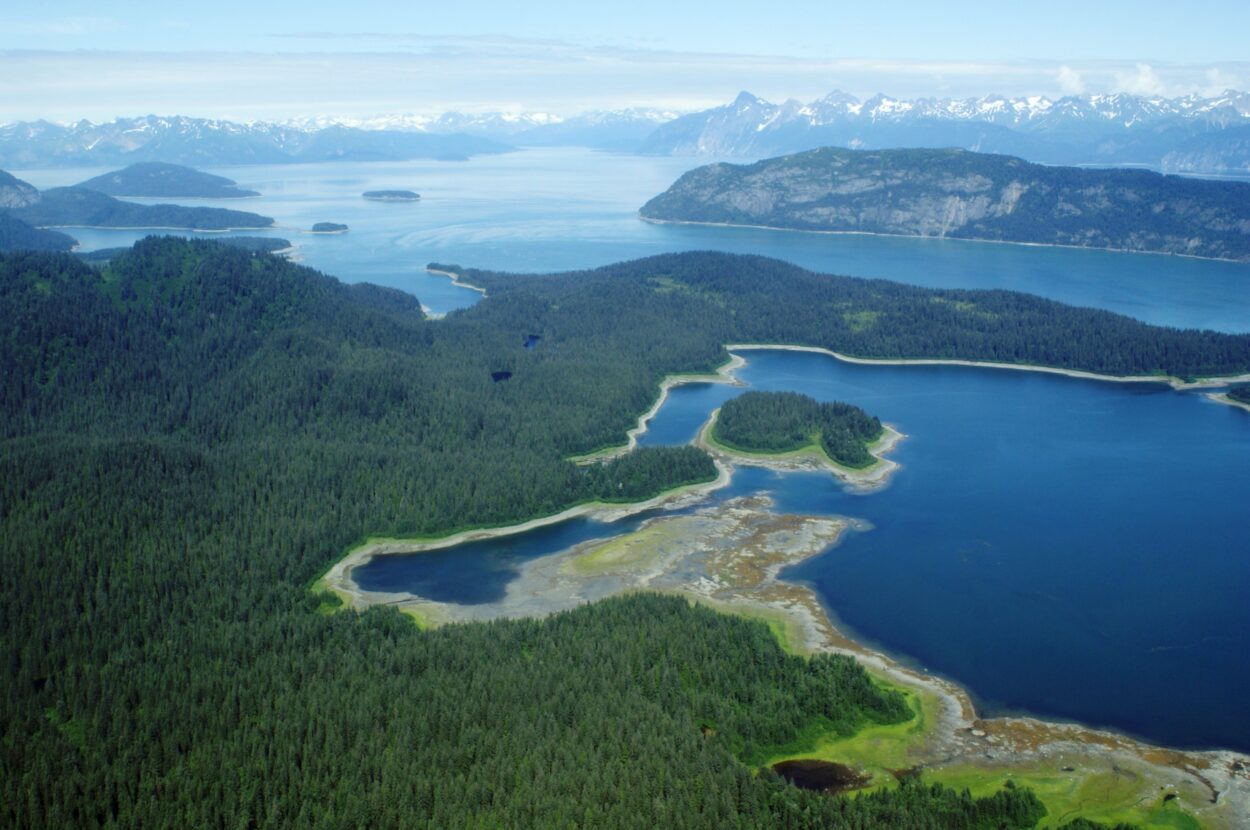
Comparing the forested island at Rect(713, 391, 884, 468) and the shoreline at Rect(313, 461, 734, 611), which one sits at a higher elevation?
the forested island at Rect(713, 391, 884, 468)

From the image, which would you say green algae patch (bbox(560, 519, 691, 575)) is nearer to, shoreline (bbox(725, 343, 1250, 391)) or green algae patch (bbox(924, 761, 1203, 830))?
green algae patch (bbox(924, 761, 1203, 830))

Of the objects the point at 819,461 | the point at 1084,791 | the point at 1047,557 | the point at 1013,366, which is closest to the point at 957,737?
the point at 1084,791

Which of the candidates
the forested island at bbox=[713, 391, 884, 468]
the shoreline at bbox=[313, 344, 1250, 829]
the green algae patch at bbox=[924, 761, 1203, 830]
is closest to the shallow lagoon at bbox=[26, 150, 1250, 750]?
the shoreline at bbox=[313, 344, 1250, 829]

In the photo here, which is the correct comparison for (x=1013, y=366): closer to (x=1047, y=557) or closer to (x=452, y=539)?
(x=1047, y=557)

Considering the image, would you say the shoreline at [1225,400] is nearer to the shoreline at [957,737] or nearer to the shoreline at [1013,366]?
the shoreline at [1013,366]

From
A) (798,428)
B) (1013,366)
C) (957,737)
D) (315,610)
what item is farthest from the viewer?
(1013,366)

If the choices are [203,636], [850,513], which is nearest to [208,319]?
[203,636]

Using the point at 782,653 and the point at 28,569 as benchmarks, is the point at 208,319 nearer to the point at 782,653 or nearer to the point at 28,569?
the point at 28,569

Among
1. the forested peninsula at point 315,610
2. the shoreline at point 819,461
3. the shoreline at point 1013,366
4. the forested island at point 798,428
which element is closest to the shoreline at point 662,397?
the forested peninsula at point 315,610
